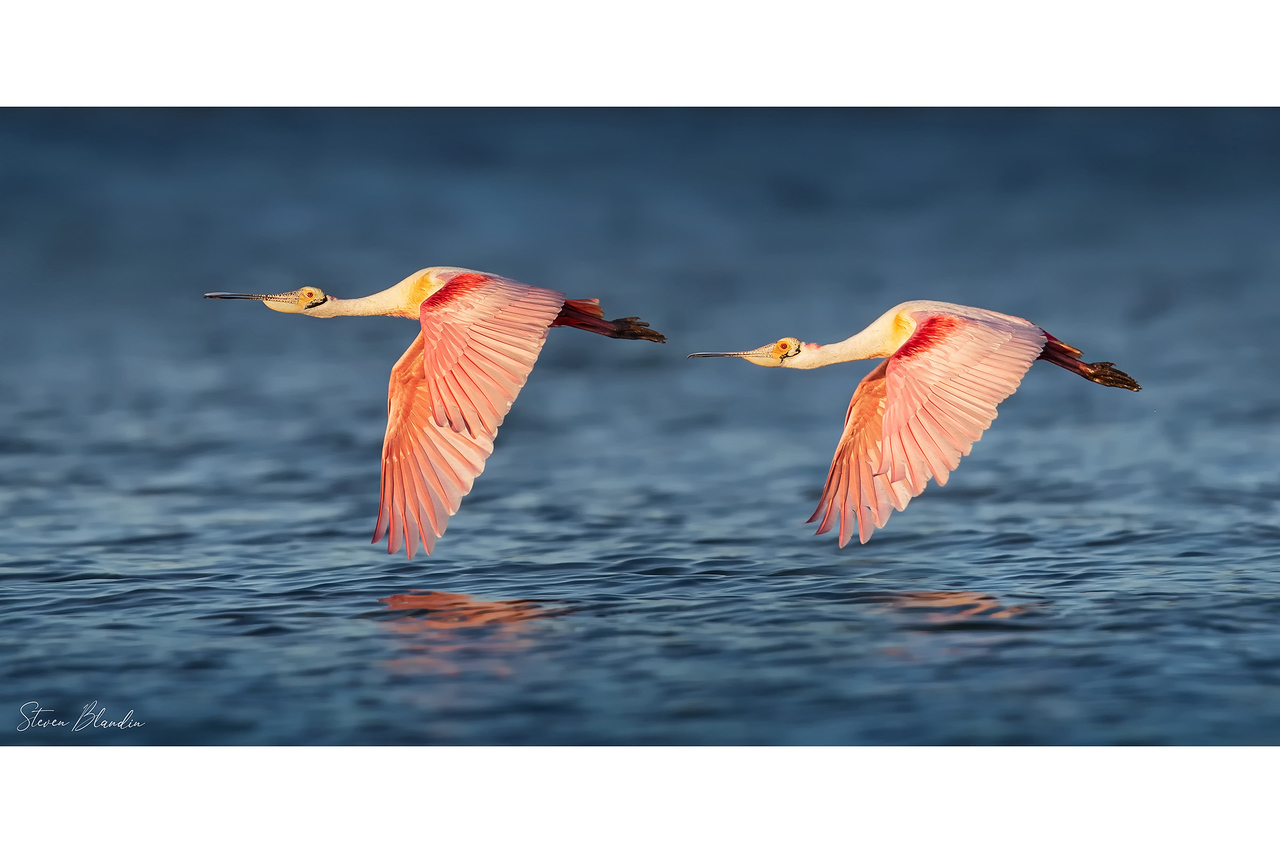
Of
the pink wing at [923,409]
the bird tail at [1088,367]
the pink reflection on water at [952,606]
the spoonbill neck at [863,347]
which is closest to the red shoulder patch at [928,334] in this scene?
the pink wing at [923,409]

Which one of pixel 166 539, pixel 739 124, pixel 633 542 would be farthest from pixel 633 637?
pixel 739 124

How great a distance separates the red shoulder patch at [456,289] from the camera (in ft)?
26.1

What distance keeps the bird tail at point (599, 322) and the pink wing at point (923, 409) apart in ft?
4.17

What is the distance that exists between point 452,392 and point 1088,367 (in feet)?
12.2

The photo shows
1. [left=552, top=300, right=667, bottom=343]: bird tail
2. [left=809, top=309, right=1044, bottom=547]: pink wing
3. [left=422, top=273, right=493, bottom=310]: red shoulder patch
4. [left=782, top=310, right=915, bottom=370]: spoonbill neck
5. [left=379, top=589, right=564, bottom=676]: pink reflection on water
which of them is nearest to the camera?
[left=379, top=589, right=564, bottom=676]: pink reflection on water

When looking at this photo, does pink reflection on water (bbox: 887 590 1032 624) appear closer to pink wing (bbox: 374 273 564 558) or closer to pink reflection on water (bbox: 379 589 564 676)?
pink reflection on water (bbox: 379 589 564 676)

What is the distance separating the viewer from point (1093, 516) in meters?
9.55

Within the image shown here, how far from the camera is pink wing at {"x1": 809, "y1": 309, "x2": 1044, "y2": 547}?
7.35 m

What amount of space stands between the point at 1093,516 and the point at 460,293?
4.02m

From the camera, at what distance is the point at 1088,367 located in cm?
905

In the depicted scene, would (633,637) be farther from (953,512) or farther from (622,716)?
(953,512)

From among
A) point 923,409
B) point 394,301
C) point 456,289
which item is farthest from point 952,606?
point 394,301

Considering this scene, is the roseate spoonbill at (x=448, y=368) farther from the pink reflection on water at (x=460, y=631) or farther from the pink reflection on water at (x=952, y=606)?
the pink reflection on water at (x=952, y=606)
